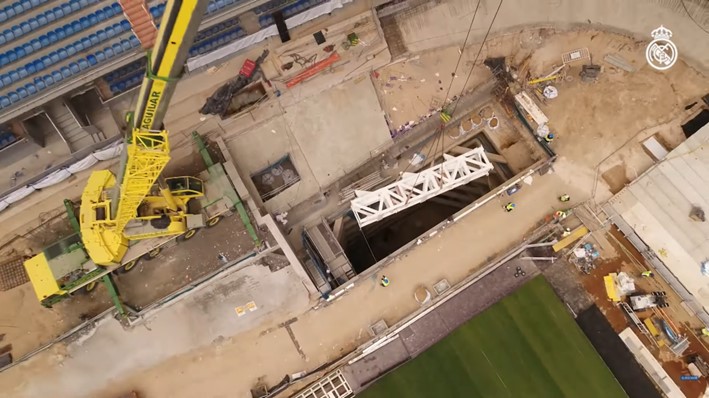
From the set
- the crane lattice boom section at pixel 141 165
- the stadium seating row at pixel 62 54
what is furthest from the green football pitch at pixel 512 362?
the stadium seating row at pixel 62 54

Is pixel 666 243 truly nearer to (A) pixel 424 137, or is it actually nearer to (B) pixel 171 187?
(A) pixel 424 137

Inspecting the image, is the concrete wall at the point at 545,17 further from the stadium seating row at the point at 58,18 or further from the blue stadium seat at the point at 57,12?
the blue stadium seat at the point at 57,12

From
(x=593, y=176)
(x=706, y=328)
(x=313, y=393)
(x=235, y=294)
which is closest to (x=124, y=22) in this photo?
(x=235, y=294)

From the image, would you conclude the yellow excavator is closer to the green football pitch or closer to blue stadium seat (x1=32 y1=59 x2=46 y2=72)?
blue stadium seat (x1=32 y1=59 x2=46 y2=72)

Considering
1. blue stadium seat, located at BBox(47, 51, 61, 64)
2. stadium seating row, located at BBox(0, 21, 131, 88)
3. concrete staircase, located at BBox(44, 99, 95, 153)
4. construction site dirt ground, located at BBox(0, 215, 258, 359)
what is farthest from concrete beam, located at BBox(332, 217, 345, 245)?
blue stadium seat, located at BBox(47, 51, 61, 64)

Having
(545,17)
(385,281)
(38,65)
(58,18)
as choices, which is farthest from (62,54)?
(545,17)

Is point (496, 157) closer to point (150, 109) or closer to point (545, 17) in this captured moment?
point (545, 17)
